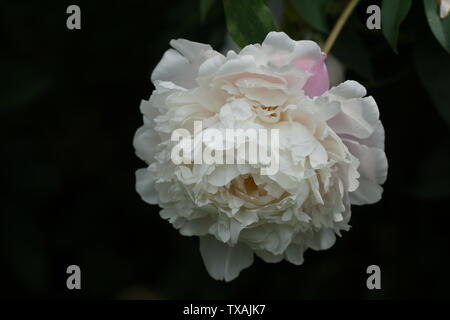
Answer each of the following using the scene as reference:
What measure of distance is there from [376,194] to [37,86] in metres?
0.81

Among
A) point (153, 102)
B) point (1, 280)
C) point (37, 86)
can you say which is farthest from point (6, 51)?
point (153, 102)

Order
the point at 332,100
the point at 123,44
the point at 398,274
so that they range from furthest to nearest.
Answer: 1. the point at 123,44
2. the point at 398,274
3. the point at 332,100

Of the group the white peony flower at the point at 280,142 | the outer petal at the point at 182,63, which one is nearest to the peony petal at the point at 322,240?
the white peony flower at the point at 280,142

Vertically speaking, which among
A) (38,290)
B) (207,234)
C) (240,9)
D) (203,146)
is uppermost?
(240,9)

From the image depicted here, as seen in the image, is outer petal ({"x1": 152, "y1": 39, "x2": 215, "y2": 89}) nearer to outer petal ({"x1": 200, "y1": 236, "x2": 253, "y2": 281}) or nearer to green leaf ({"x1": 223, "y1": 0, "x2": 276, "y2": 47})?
green leaf ({"x1": 223, "y1": 0, "x2": 276, "y2": 47})

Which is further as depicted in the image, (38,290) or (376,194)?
(38,290)

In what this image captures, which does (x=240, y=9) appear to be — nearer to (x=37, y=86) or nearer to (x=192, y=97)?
(x=192, y=97)

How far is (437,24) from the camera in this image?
87cm

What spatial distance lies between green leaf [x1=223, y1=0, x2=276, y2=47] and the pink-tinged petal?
0.24 feet

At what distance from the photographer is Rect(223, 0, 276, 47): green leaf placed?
879mm

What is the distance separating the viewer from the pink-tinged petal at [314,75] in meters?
0.84

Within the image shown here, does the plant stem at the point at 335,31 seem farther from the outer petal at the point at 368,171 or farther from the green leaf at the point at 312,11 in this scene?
the outer petal at the point at 368,171

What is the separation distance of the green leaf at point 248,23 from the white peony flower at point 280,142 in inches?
1.8

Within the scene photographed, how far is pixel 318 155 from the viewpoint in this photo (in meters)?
0.82
